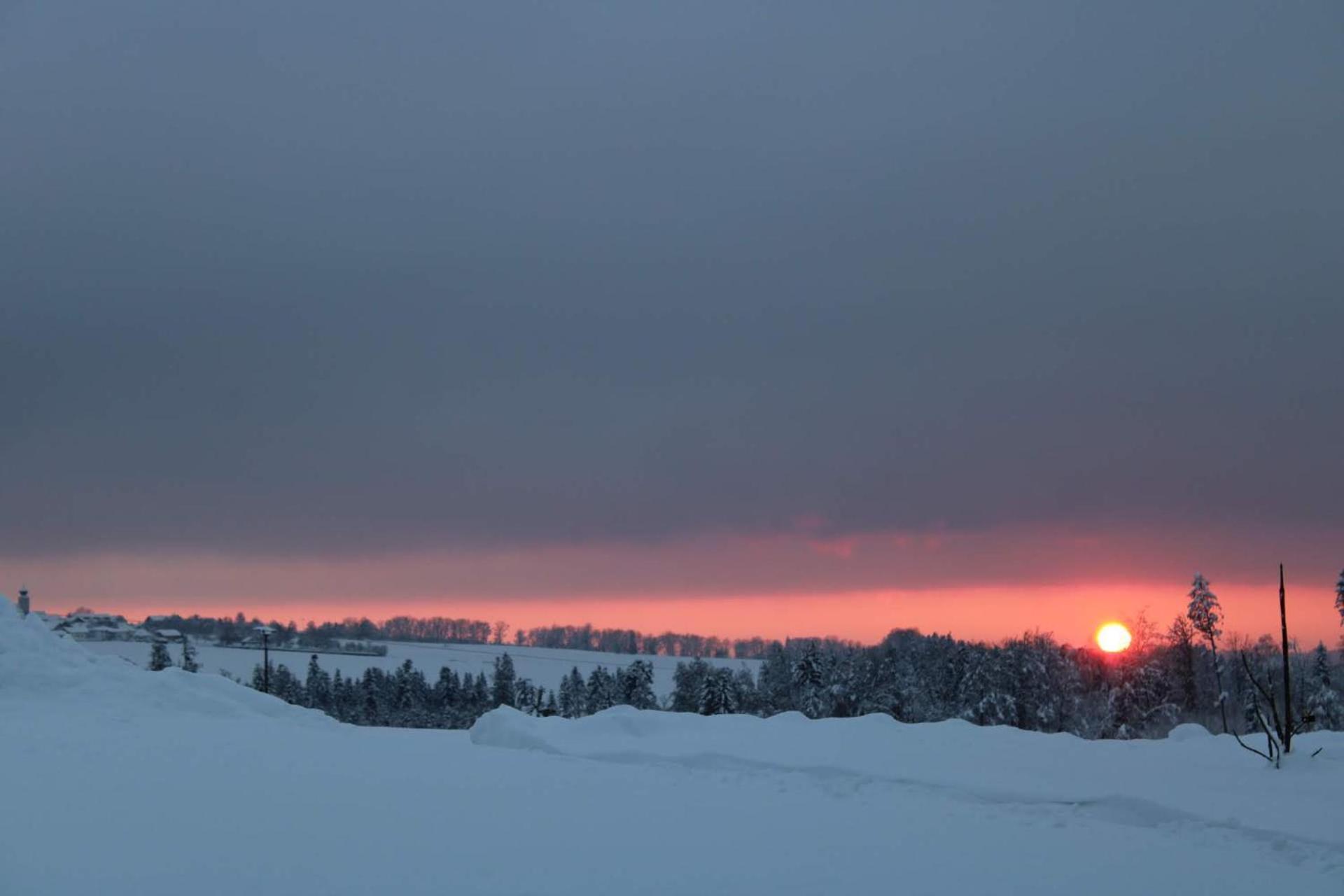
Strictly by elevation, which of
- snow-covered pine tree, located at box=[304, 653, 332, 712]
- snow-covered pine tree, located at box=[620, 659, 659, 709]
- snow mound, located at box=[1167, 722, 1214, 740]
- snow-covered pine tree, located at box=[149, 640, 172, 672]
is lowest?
snow-covered pine tree, located at box=[304, 653, 332, 712]

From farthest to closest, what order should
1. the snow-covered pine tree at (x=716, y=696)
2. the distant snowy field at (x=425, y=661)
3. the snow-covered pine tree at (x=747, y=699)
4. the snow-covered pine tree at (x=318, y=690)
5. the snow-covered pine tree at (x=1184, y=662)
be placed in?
the distant snowy field at (x=425, y=661), the snow-covered pine tree at (x=318, y=690), the snow-covered pine tree at (x=747, y=699), the snow-covered pine tree at (x=716, y=696), the snow-covered pine tree at (x=1184, y=662)

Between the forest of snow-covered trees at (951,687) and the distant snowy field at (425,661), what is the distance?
31.8 feet

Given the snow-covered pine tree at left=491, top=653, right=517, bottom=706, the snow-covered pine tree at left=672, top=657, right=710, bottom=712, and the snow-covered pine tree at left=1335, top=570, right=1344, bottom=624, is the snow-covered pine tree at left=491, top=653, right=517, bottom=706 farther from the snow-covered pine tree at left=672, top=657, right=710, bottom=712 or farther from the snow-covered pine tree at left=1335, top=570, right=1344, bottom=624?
the snow-covered pine tree at left=1335, top=570, right=1344, bottom=624

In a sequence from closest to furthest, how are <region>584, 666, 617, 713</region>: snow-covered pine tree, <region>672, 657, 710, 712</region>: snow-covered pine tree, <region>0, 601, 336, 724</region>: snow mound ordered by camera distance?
1. <region>0, 601, 336, 724</region>: snow mound
2. <region>672, 657, 710, 712</region>: snow-covered pine tree
3. <region>584, 666, 617, 713</region>: snow-covered pine tree

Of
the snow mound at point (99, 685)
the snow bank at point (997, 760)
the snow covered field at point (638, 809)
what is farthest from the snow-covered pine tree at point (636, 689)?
the snow covered field at point (638, 809)

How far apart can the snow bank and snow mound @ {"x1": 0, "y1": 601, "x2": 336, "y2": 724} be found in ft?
15.1

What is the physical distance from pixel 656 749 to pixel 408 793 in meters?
4.71

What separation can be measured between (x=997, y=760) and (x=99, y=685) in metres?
14.6

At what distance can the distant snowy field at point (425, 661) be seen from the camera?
339 ft

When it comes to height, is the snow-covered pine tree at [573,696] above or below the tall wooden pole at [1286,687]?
below

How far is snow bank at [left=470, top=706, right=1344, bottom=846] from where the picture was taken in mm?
10992

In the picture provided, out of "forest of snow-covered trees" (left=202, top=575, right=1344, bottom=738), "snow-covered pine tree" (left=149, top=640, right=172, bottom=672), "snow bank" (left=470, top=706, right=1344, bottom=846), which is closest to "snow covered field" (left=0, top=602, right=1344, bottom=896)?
"snow bank" (left=470, top=706, right=1344, bottom=846)

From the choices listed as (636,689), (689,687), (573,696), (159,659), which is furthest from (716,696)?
(159,659)

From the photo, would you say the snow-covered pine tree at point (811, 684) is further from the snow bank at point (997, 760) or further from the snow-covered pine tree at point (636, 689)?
the snow bank at point (997, 760)
